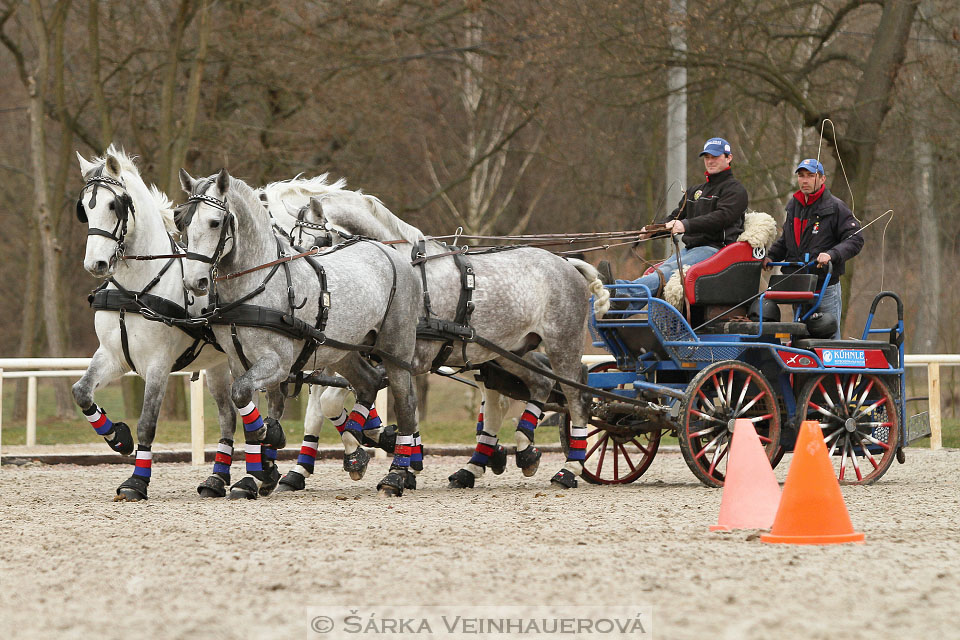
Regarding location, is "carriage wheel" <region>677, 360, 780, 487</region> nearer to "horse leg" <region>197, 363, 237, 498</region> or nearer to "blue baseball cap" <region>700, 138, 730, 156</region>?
"blue baseball cap" <region>700, 138, 730, 156</region>

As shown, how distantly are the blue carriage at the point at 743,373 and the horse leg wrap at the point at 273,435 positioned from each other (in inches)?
92.9

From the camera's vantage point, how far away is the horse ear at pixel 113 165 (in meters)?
8.56

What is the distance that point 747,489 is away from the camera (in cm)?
683

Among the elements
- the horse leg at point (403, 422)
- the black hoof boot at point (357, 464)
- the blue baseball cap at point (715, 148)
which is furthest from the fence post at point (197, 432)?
the blue baseball cap at point (715, 148)

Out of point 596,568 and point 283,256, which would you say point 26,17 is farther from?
point 596,568

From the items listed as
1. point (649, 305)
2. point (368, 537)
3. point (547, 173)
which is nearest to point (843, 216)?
point (649, 305)

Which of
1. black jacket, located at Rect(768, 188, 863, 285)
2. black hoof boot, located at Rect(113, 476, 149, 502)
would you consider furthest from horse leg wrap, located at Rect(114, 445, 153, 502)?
black jacket, located at Rect(768, 188, 863, 285)

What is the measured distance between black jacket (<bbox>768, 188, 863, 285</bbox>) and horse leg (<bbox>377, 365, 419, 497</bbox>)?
124 inches

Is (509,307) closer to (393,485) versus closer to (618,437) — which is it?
(618,437)

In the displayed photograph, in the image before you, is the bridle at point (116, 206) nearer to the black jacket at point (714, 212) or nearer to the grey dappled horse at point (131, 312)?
the grey dappled horse at point (131, 312)

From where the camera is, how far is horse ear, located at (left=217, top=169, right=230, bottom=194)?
8117 mm

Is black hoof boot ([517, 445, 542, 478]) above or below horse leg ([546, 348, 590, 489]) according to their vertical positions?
below

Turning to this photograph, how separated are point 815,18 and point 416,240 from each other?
11.6 m

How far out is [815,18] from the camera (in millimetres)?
19188
